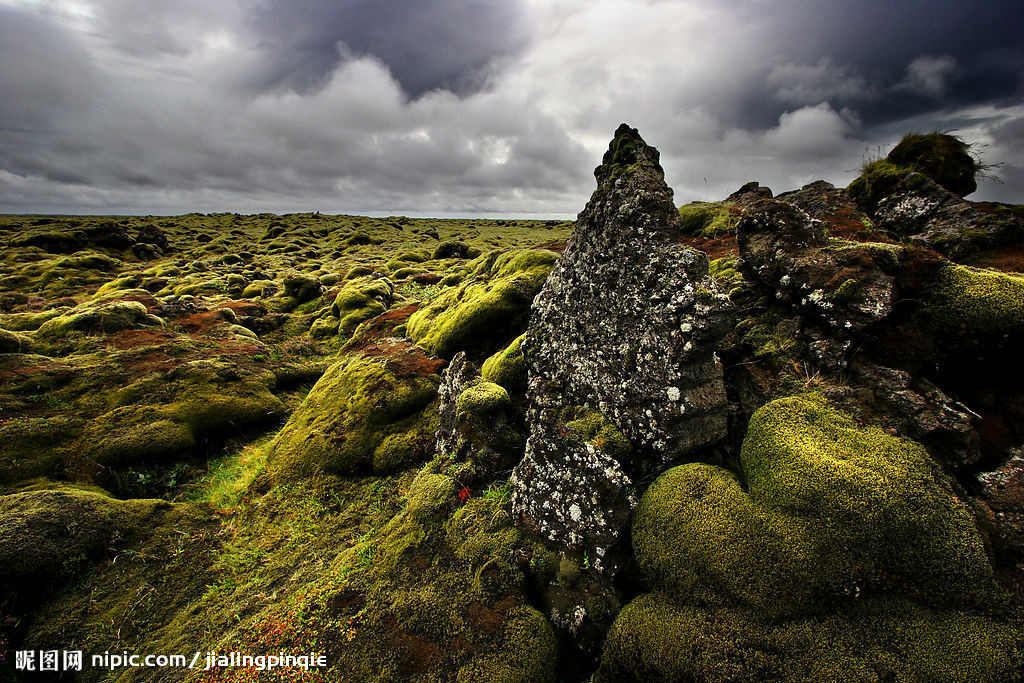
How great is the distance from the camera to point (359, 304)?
2331cm

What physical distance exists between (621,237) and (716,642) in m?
6.44

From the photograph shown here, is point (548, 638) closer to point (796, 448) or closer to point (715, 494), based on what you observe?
point (715, 494)

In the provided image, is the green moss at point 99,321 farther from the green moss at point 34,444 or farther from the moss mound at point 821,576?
the moss mound at point 821,576

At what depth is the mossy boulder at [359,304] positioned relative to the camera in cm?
2191

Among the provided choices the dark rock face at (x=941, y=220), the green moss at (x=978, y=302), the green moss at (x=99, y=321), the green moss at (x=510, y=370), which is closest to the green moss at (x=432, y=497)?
the green moss at (x=510, y=370)

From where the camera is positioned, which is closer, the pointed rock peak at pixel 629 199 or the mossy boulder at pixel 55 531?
the mossy boulder at pixel 55 531

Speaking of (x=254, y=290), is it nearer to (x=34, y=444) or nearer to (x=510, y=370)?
(x=34, y=444)

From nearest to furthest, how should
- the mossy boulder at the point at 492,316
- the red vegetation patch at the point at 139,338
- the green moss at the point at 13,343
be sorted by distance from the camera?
the mossy boulder at the point at 492,316 < the green moss at the point at 13,343 < the red vegetation patch at the point at 139,338

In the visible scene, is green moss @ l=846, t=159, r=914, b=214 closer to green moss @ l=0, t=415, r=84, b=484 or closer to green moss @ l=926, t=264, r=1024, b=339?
green moss @ l=926, t=264, r=1024, b=339

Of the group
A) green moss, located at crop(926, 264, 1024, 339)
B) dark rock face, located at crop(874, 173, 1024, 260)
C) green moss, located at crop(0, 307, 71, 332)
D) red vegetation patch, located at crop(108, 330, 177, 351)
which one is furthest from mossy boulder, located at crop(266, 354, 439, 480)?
green moss, located at crop(0, 307, 71, 332)

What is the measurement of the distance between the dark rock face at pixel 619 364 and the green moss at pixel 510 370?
1.00 meters

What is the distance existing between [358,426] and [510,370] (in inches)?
187

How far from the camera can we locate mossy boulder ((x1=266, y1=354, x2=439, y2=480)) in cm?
1007

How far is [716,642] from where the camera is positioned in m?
4.38
